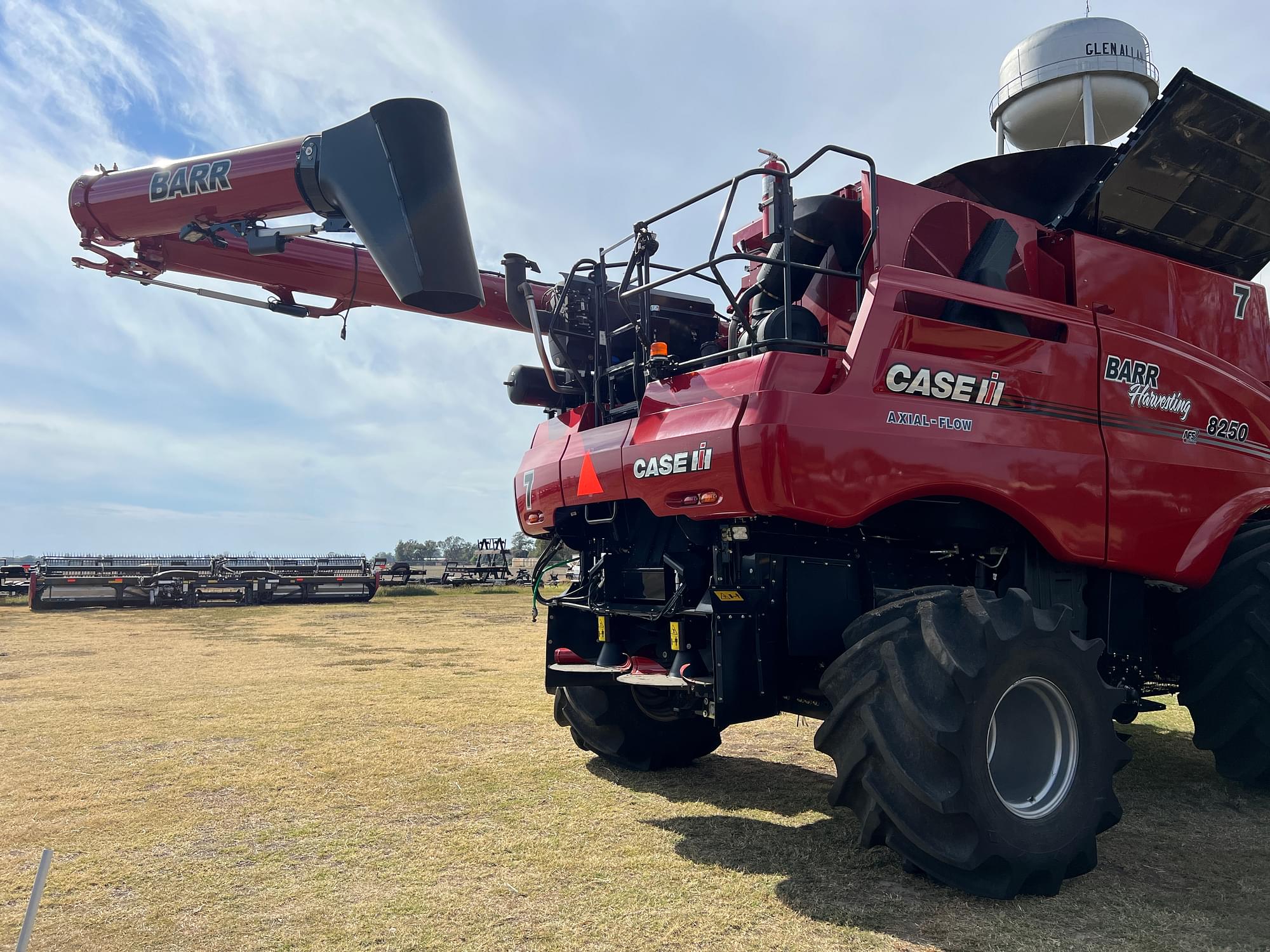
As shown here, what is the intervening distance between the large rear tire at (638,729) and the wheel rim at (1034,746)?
2423 mm

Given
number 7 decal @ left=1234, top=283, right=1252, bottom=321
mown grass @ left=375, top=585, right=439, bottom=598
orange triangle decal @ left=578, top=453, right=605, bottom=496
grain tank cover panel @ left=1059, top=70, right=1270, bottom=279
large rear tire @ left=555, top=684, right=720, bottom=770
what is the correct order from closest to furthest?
orange triangle decal @ left=578, top=453, right=605, bottom=496, grain tank cover panel @ left=1059, top=70, right=1270, bottom=279, large rear tire @ left=555, top=684, right=720, bottom=770, number 7 decal @ left=1234, top=283, right=1252, bottom=321, mown grass @ left=375, top=585, right=439, bottom=598

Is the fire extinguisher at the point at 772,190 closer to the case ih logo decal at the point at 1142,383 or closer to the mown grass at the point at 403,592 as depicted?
the case ih logo decal at the point at 1142,383

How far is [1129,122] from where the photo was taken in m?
16.4

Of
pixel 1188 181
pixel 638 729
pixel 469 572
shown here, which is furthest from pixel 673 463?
pixel 469 572

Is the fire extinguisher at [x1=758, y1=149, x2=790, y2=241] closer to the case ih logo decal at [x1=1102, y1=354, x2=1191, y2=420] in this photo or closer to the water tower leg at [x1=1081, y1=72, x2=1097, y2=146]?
the case ih logo decal at [x1=1102, y1=354, x2=1191, y2=420]

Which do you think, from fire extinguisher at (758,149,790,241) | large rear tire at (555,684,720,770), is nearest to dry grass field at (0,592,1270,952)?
large rear tire at (555,684,720,770)

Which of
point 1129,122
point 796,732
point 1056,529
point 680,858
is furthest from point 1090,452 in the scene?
point 1129,122

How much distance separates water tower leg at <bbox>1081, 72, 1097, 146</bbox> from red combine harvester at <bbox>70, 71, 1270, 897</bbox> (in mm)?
10141

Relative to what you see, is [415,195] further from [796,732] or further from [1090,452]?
[796,732]

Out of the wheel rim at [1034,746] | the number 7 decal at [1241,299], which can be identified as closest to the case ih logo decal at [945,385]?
the wheel rim at [1034,746]

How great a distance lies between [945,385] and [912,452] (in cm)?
46

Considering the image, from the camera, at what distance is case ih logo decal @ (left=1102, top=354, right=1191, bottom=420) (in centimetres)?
524

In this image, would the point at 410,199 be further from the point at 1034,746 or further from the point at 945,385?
the point at 1034,746

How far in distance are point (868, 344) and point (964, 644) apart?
1.48 meters
